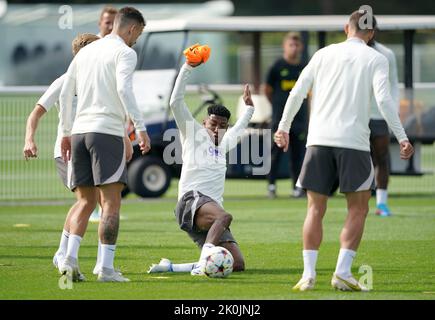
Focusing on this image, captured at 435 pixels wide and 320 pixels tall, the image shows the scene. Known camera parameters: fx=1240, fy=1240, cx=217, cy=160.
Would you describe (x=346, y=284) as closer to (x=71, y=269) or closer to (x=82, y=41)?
(x=71, y=269)

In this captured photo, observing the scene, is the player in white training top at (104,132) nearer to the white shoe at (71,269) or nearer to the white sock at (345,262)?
the white shoe at (71,269)

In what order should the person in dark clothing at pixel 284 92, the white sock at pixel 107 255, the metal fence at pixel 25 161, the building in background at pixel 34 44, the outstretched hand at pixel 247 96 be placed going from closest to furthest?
the white sock at pixel 107 255, the outstretched hand at pixel 247 96, the person in dark clothing at pixel 284 92, the metal fence at pixel 25 161, the building in background at pixel 34 44

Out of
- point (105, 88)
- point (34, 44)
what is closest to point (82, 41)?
point (105, 88)

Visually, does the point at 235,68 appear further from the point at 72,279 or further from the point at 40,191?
the point at 72,279

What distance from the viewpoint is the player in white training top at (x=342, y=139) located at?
9.36 metres

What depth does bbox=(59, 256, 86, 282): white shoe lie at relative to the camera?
984cm

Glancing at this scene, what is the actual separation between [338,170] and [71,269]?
7.44 ft

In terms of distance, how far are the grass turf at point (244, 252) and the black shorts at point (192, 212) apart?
0.49m

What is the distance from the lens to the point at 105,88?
9906 millimetres

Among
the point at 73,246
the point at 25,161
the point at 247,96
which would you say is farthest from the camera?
the point at 25,161

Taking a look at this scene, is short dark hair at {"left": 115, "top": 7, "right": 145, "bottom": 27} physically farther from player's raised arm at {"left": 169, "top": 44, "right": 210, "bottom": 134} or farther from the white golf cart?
the white golf cart

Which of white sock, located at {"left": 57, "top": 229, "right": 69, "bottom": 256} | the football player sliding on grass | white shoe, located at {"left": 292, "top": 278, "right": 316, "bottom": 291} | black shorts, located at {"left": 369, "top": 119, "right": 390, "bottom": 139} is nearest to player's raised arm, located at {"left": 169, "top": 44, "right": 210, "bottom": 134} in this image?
the football player sliding on grass

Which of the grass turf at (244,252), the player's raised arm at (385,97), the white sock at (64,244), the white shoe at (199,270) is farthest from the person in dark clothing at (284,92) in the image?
the player's raised arm at (385,97)

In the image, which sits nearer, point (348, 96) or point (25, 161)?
point (348, 96)
